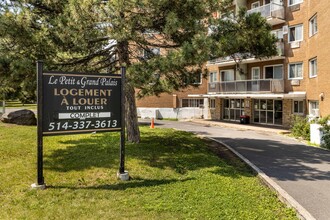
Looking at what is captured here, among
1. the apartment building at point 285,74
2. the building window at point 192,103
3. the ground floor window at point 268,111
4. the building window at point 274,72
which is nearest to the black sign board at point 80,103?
the apartment building at point 285,74

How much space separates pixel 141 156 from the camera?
9953mm

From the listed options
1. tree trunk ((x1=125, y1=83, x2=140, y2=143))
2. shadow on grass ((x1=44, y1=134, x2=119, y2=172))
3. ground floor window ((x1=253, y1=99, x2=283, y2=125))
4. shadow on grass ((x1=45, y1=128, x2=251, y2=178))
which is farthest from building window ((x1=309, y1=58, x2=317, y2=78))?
shadow on grass ((x1=44, y1=134, x2=119, y2=172))

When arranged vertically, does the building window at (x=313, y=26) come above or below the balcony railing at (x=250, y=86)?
above

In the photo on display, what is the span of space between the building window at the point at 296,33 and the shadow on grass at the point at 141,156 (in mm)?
14502

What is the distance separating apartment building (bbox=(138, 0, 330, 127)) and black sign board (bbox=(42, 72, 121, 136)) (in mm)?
Result: 11492

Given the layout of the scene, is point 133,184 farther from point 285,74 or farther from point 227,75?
point 227,75

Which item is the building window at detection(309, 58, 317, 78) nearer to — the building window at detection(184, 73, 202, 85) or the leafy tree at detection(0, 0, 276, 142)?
the leafy tree at detection(0, 0, 276, 142)

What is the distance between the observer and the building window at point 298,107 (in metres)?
21.9

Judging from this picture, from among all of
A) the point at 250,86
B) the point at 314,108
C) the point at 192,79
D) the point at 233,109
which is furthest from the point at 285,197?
the point at 233,109

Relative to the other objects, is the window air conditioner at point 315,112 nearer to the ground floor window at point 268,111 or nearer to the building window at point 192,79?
the ground floor window at point 268,111

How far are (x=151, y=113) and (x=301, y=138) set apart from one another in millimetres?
19208

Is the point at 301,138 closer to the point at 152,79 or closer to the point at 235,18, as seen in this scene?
the point at 235,18

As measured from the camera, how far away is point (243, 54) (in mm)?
11102

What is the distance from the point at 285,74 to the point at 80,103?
64.3 ft
